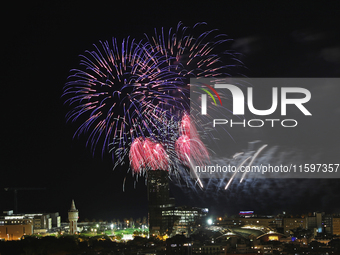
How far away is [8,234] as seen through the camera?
34844 mm

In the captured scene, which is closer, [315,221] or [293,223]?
[315,221]

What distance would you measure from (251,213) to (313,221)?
6695 millimetres

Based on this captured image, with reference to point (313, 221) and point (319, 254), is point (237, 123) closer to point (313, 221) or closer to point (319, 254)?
point (319, 254)

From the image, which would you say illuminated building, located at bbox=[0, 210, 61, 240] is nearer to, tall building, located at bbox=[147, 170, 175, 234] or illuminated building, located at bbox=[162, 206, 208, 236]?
tall building, located at bbox=[147, 170, 175, 234]

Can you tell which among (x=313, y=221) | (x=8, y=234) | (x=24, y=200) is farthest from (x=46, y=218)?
(x=313, y=221)

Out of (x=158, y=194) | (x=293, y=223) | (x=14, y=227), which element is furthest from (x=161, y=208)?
(x=293, y=223)

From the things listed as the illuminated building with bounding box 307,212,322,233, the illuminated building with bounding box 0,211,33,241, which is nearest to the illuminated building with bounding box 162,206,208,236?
the illuminated building with bounding box 307,212,322,233

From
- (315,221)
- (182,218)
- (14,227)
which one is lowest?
(315,221)

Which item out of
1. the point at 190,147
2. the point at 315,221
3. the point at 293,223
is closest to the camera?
the point at 190,147

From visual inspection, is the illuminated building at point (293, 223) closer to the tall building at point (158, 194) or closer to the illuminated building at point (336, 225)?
the illuminated building at point (336, 225)

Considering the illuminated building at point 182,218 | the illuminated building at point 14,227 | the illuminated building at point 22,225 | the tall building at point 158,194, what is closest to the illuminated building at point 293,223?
the illuminated building at point 182,218

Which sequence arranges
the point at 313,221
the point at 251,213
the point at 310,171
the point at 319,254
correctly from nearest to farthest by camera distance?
the point at 319,254 → the point at 310,171 → the point at 313,221 → the point at 251,213

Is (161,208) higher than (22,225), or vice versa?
(161,208)

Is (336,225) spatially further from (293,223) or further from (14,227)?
(14,227)
